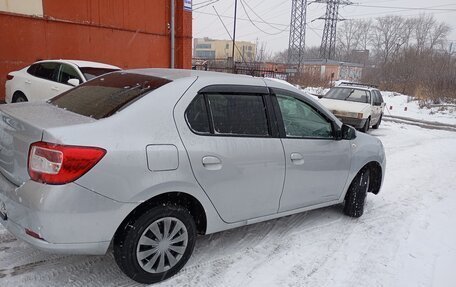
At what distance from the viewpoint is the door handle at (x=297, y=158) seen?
377cm

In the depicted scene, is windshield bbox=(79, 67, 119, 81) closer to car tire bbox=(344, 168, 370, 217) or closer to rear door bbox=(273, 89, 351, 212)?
rear door bbox=(273, 89, 351, 212)

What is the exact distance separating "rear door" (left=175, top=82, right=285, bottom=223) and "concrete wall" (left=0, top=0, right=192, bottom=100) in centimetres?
950

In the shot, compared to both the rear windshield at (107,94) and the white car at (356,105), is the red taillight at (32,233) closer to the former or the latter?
the rear windshield at (107,94)

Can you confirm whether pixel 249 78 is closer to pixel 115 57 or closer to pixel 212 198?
pixel 212 198

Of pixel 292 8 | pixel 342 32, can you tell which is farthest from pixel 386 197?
pixel 342 32

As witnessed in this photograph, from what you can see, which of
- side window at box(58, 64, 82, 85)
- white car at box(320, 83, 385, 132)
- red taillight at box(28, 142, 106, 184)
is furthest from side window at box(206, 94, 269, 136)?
white car at box(320, 83, 385, 132)

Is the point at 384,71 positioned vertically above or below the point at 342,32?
below

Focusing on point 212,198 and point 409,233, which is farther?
point 409,233

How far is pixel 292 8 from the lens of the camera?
53000mm

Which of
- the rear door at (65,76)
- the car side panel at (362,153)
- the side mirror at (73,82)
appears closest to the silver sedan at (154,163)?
the car side panel at (362,153)

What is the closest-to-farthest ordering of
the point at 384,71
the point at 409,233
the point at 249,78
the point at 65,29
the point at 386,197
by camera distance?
the point at 249,78 → the point at 409,233 → the point at 386,197 → the point at 65,29 → the point at 384,71

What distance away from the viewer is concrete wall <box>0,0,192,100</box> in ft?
34.7

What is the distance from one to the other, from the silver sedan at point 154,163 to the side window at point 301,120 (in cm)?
2

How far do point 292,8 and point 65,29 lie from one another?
4628 centimetres
